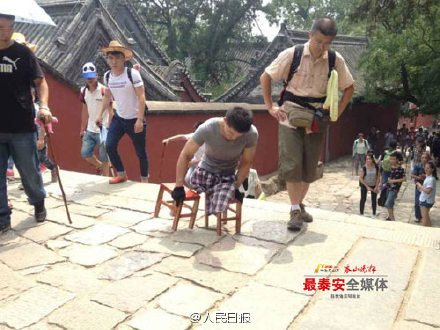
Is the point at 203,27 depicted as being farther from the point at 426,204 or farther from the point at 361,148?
the point at 426,204

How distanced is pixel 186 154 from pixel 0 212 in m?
1.76

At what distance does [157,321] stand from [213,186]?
5.21 ft

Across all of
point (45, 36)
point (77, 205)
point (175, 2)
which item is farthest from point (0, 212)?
point (175, 2)

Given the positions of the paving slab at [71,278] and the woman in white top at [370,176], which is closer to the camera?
the paving slab at [71,278]

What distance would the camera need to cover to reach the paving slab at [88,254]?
129 inches

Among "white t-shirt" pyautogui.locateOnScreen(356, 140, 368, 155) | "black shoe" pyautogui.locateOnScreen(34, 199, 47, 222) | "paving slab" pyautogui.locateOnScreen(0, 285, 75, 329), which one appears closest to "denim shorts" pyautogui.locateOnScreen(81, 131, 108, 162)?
"black shoe" pyautogui.locateOnScreen(34, 199, 47, 222)

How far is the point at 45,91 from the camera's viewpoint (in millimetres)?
3820

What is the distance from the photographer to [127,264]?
3.22m

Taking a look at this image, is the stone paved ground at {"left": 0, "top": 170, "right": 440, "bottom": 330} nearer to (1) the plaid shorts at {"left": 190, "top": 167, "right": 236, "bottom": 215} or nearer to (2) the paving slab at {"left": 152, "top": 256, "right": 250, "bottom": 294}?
(2) the paving slab at {"left": 152, "top": 256, "right": 250, "bottom": 294}

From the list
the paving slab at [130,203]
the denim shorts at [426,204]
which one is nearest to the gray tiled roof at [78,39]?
the denim shorts at [426,204]

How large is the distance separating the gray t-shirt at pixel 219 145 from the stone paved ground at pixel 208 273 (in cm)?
61

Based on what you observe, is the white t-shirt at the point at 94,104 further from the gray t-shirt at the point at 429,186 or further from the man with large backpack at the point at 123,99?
the gray t-shirt at the point at 429,186

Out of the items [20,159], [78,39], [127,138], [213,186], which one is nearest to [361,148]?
[127,138]

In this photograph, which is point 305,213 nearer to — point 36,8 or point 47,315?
point 47,315
